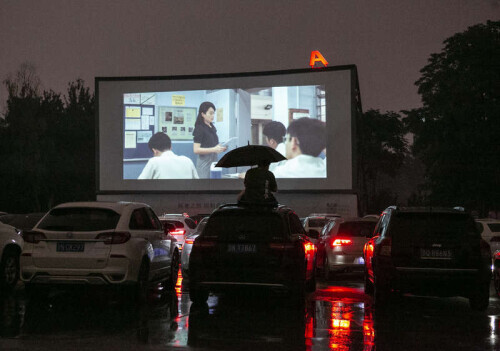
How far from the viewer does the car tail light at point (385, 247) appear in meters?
10.5

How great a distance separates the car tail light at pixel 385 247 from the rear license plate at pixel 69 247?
4498mm

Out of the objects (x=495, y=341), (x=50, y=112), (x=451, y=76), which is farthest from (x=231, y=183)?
(x=50, y=112)

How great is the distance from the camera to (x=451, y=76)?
1700 inches

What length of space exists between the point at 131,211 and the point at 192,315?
2.17 metres

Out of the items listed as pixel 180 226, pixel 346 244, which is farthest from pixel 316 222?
pixel 346 244

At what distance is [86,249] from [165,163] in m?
28.1

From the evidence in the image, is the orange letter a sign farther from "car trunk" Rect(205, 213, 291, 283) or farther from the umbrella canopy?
"car trunk" Rect(205, 213, 291, 283)

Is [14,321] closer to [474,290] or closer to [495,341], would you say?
[495,341]

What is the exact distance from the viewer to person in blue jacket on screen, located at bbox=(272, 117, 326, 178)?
116 feet

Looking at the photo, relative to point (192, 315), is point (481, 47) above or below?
above

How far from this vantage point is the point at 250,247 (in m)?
9.87

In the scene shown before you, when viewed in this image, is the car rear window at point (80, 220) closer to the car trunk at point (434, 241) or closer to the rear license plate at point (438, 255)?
the car trunk at point (434, 241)

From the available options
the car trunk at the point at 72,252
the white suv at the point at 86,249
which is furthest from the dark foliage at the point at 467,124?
the car trunk at the point at 72,252

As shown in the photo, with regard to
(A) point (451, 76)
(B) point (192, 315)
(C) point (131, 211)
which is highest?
(A) point (451, 76)
